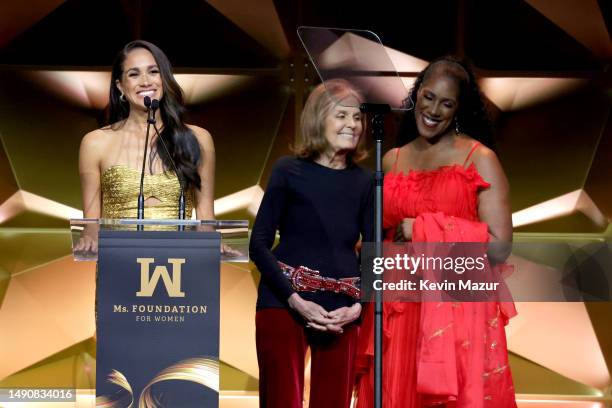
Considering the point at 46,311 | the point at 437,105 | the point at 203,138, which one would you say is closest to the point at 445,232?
the point at 437,105

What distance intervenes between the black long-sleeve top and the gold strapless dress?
39 centimetres

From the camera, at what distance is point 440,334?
408 cm

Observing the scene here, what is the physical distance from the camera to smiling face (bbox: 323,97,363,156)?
157 inches

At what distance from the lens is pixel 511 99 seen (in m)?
5.98

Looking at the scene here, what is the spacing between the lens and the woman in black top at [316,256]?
384 centimetres

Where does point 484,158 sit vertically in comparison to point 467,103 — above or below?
below

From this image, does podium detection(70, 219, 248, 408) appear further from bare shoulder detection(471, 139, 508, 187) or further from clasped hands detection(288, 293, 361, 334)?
bare shoulder detection(471, 139, 508, 187)

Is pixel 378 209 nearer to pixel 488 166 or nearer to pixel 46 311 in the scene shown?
pixel 488 166

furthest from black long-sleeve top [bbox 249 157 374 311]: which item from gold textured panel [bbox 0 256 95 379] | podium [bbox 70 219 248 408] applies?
gold textured panel [bbox 0 256 95 379]

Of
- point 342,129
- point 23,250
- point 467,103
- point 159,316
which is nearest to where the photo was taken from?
point 159,316

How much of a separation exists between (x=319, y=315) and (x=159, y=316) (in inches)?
31.5

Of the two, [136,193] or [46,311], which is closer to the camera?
[136,193]

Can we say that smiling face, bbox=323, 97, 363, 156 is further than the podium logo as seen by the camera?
Yes

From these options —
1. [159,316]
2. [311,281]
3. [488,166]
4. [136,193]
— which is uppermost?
[488,166]
